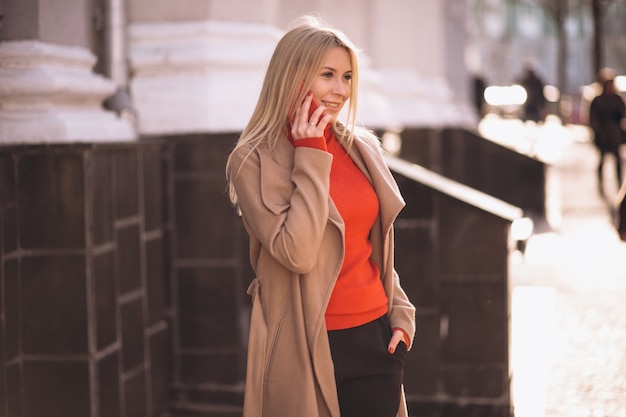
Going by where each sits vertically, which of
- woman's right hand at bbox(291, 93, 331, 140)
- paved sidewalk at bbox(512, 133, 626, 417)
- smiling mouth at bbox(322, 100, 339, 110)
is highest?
smiling mouth at bbox(322, 100, 339, 110)

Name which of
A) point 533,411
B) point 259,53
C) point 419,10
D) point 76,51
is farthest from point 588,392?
point 419,10

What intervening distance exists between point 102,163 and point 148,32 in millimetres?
1840

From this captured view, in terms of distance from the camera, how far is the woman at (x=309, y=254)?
3.02m

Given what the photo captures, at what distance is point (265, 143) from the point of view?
123 inches

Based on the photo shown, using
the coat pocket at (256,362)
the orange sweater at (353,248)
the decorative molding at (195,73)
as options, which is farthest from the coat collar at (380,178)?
the decorative molding at (195,73)

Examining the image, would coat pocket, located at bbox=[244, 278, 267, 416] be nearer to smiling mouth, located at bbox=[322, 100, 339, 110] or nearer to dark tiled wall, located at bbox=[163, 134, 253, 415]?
smiling mouth, located at bbox=[322, 100, 339, 110]

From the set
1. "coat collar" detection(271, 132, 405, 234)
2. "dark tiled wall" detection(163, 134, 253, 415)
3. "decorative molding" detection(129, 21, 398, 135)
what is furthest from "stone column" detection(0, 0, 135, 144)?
"coat collar" detection(271, 132, 405, 234)

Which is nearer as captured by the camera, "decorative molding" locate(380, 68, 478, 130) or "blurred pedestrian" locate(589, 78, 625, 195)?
"decorative molding" locate(380, 68, 478, 130)

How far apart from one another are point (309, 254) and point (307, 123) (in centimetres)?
38

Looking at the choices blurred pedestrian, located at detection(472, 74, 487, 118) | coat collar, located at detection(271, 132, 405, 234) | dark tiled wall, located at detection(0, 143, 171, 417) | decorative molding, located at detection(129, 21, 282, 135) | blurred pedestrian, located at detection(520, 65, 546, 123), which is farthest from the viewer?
blurred pedestrian, located at detection(472, 74, 487, 118)

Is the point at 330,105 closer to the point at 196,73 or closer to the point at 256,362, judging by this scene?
the point at 256,362

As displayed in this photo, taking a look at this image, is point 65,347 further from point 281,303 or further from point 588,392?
point 588,392

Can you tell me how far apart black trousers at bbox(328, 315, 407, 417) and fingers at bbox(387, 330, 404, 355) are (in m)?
0.01

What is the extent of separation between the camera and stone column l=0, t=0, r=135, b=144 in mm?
4953
